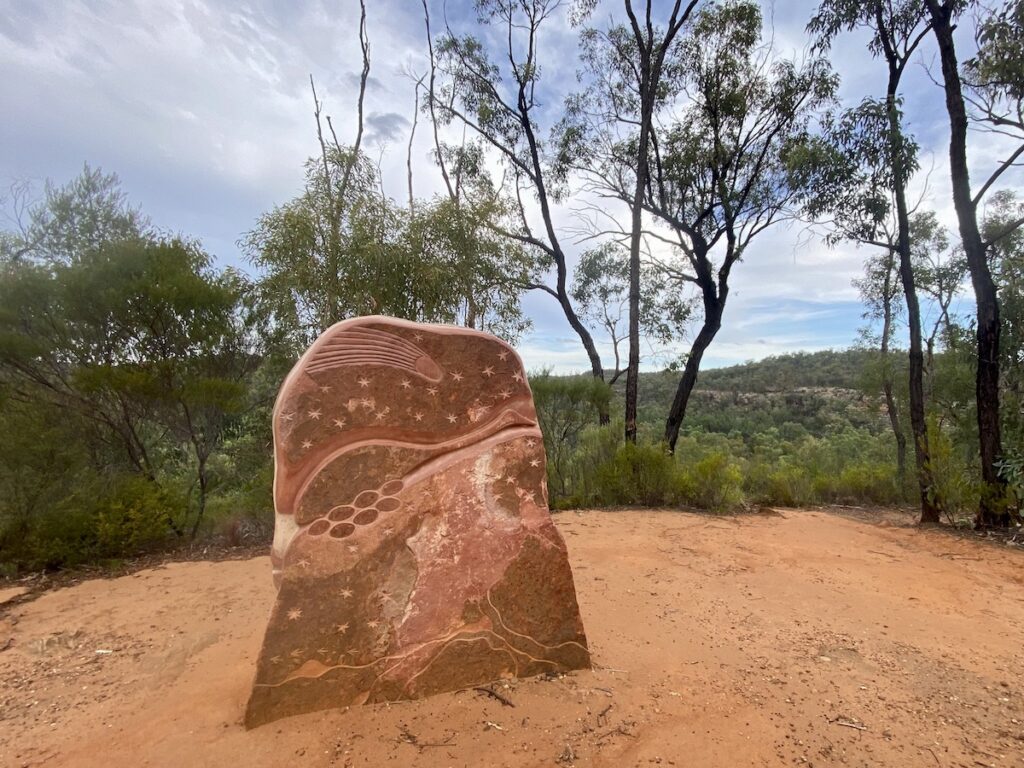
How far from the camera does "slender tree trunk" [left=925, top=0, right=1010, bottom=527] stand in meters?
6.12

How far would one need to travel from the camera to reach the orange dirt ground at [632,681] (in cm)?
220

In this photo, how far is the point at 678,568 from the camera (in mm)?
4801

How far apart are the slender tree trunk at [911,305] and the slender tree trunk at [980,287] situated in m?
0.56

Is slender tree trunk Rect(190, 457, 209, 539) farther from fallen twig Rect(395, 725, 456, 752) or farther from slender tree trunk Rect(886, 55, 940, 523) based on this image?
slender tree trunk Rect(886, 55, 940, 523)

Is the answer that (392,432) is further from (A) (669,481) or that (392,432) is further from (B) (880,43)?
(B) (880,43)

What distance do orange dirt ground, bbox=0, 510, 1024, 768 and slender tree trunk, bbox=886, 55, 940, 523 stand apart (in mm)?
2169

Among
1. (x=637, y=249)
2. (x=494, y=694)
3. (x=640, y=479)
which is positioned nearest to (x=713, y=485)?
(x=640, y=479)

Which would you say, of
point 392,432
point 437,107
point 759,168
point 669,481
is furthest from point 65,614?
point 759,168

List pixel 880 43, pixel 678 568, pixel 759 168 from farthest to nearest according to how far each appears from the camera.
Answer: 1. pixel 759 168
2. pixel 880 43
3. pixel 678 568

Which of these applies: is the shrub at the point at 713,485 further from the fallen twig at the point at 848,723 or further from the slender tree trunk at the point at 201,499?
the slender tree trunk at the point at 201,499

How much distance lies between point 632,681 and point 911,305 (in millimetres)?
7060

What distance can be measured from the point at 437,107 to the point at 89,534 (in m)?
9.90

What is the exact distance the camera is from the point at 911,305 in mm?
7180

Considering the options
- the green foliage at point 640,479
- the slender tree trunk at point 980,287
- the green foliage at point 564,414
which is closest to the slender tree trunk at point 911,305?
the slender tree trunk at point 980,287
